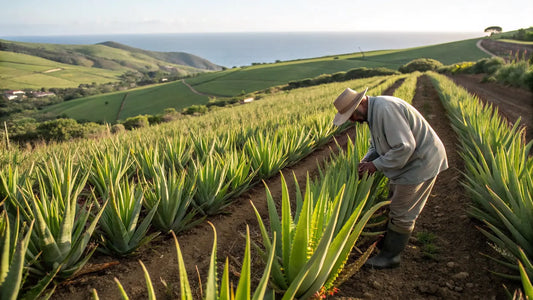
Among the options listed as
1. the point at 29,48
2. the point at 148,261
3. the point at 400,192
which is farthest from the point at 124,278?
the point at 29,48

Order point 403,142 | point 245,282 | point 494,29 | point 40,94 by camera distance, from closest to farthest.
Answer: point 245,282
point 403,142
point 40,94
point 494,29

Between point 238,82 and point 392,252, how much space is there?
6317cm

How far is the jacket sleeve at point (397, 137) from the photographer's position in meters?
2.38

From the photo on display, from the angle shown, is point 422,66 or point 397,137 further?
point 422,66

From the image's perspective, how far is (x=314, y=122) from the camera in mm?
7656

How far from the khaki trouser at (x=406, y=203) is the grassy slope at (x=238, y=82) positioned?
171ft

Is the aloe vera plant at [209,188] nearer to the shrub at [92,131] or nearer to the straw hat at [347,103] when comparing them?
the straw hat at [347,103]

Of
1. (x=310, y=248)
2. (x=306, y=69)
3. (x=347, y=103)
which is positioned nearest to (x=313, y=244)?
(x=310, y=248)

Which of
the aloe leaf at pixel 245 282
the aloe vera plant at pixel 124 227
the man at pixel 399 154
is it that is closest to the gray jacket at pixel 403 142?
the man at pixel 399 154

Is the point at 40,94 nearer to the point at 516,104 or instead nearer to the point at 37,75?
the point at 37,75

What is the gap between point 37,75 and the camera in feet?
302

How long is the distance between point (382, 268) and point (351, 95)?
1558 millimetres

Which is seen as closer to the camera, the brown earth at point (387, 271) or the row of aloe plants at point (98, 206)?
the row of aloe plants at point (98, 206)

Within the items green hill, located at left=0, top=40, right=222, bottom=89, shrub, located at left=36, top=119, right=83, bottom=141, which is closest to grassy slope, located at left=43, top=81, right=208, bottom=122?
shrub, located at left=36, top=119, right=83, bottom=141
